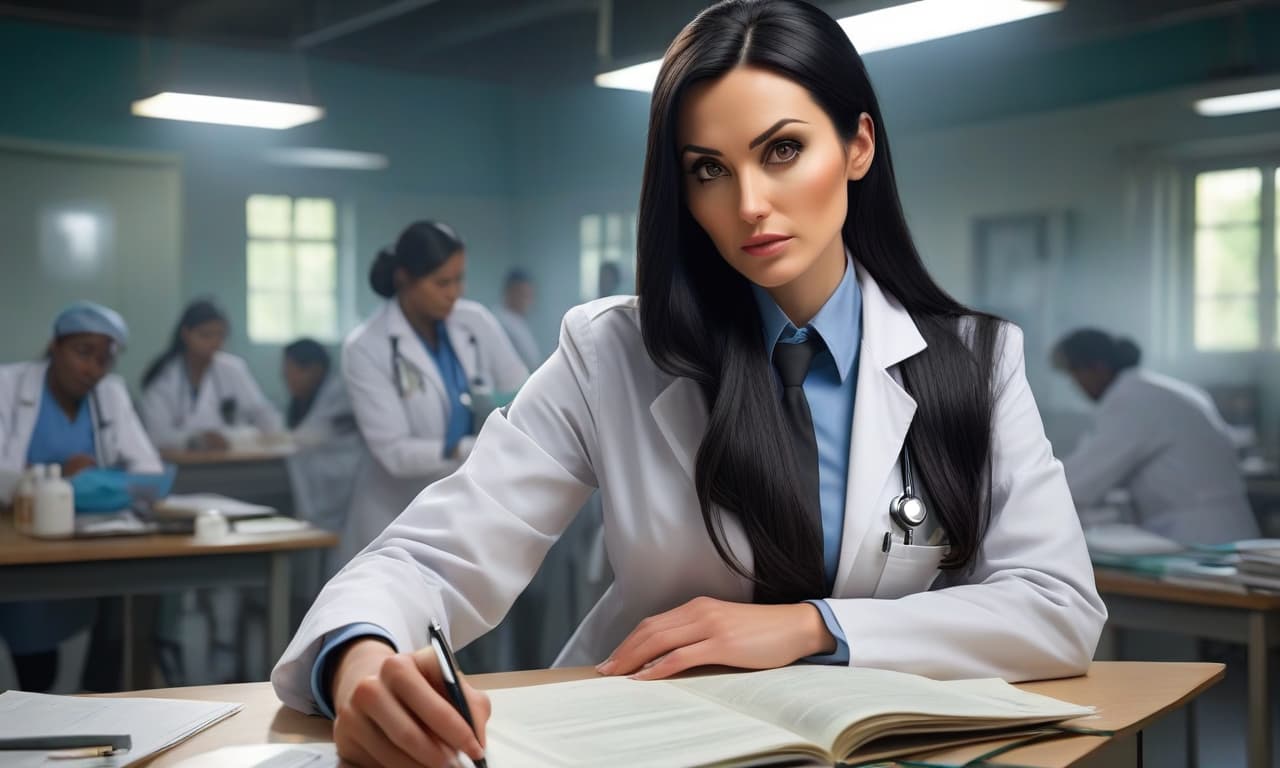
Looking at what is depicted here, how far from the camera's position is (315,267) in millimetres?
4477

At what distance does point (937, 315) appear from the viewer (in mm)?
1434

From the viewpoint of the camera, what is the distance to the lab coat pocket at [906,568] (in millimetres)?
1263

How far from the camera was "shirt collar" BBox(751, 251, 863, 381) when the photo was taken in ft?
4.52

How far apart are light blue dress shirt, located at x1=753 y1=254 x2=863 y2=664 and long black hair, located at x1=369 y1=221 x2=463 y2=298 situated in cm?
301

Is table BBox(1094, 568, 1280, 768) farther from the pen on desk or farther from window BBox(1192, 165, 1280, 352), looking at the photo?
the pen on desk

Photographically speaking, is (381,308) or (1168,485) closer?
(1168,485)

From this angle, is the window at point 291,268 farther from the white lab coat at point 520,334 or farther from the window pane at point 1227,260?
the window pane at point 1227,260

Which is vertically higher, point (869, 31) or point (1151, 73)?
point (869, 31)

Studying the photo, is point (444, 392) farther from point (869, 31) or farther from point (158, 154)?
point (869, 31)

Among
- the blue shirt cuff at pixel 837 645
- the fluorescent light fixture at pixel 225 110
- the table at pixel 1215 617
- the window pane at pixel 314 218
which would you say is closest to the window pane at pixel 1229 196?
the table at pixel 1215 617

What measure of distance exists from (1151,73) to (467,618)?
3003 mm

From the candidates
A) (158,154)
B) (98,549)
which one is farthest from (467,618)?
(158,154)

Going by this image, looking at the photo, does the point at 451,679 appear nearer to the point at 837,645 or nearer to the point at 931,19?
the point at 837,645

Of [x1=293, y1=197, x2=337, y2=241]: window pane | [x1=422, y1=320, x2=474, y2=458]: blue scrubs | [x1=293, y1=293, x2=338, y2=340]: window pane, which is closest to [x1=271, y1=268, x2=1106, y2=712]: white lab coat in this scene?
[x1=422, y1=320, x2=474, y2=458]: blue scrubs
